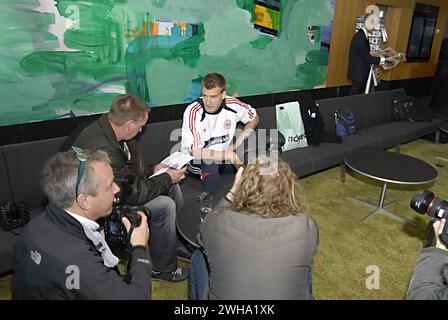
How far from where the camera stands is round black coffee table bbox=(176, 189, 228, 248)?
2.02m

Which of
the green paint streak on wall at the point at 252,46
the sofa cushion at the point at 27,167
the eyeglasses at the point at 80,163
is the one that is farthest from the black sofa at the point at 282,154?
the eyeglasses at the point at 80,163

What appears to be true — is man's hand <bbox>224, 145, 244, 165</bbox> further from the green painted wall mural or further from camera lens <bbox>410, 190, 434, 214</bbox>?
camera lens <bbox>410, 190, 434, 214</bbox>

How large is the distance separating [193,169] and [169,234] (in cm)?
85

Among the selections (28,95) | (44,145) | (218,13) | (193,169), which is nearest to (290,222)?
(193,169)

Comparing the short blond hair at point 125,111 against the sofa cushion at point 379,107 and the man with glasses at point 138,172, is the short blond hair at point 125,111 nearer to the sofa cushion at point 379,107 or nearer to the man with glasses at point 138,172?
the man with glasses at point 138,172

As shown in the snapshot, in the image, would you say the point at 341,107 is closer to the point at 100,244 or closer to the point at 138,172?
the point at 138,172

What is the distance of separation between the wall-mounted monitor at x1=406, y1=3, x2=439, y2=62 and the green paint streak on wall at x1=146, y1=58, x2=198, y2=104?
5.68 metres

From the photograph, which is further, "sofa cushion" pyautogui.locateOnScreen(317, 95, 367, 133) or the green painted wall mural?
"sofa cushion" pyautogui.locateOnScreen(317, 95, 367, 133)

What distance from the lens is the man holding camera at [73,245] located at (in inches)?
48.3

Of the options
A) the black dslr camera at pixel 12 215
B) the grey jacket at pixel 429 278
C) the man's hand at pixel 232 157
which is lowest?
the black dslr camera at pixel 12 215

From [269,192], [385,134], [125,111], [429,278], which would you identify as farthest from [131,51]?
[385,134]

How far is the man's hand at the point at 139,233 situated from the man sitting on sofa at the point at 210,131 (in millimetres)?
1315

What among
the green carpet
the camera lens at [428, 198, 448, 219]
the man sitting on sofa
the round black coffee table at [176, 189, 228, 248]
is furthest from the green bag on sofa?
the camera lens at [428, 198, 448, 219]

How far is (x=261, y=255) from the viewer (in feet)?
4.27
